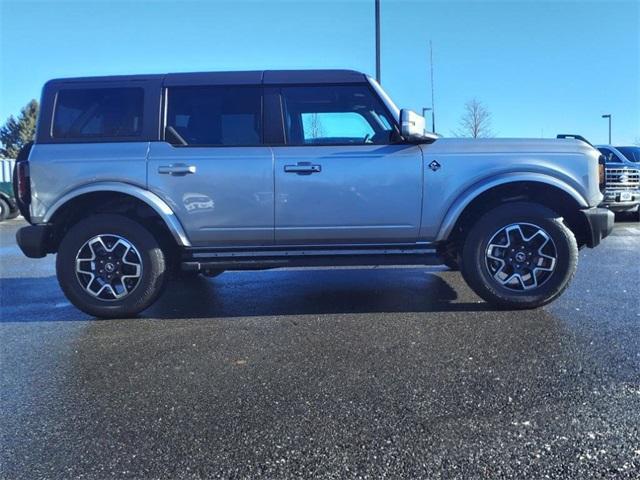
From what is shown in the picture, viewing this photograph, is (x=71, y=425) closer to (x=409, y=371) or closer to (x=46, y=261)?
(x=409, y=371)

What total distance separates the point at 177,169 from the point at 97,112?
3.10 feet

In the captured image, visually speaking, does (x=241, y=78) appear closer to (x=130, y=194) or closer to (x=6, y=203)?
(x=130, y=194)

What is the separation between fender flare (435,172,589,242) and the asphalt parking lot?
883 millimetres

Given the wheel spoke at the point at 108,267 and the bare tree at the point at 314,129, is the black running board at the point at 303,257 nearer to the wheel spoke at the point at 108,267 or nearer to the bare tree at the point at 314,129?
the wheel spoke at the point at 108,267

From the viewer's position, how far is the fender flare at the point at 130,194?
466 centimetres

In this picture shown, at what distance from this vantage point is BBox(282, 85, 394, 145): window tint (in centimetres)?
486

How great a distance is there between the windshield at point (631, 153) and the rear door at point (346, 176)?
39.9 feet

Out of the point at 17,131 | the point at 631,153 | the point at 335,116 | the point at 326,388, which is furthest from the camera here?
the point at 17,131

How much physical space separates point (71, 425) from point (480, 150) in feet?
12.2

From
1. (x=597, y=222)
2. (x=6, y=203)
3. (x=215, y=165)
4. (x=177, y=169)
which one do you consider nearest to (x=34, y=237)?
(x=177, y=169)

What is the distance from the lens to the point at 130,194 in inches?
184

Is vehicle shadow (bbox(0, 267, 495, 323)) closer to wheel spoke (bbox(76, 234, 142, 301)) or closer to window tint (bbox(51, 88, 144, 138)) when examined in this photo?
wheel spoke (bbox(76, 234, 142, 301))

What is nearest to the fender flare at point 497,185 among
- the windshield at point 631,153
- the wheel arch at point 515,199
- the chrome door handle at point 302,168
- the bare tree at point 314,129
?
the wheel arch at point 515,199

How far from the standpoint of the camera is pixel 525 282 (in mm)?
4750
